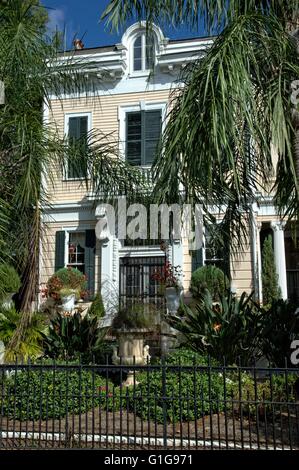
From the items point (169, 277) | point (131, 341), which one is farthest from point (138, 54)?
point (131, 341)

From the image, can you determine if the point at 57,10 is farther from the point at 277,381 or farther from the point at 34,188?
the point at 277,381

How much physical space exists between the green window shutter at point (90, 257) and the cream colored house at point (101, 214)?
3 cm

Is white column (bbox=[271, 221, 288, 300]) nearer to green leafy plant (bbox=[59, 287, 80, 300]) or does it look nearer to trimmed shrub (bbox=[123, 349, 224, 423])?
green leafy plant (bbox=[59, 287, 80, 300])

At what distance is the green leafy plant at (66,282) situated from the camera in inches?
483

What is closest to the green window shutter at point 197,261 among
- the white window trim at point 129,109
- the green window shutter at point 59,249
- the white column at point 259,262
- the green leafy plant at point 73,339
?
the white column at point 259,262

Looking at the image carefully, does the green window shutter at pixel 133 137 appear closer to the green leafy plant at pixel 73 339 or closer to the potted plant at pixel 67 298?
the potted plant at pixel 67 298

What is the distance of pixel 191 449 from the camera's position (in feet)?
14.6

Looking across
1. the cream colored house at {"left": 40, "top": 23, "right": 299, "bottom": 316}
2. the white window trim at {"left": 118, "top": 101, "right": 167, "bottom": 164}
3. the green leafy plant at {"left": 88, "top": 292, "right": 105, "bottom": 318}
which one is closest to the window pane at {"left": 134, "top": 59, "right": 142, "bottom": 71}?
the cream colored house at {"left": 40, "top": 23, "right": 299, "bottom": 316}

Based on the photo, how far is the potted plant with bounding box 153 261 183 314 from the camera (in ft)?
37.3

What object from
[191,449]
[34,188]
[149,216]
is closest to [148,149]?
[149,216]

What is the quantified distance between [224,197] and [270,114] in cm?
224

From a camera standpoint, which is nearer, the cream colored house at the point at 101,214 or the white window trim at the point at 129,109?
the cream colored house at the point at 101,214

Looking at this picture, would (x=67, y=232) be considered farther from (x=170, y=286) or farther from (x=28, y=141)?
(x=28, y=141)

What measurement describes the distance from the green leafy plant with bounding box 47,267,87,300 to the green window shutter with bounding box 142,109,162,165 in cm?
379
